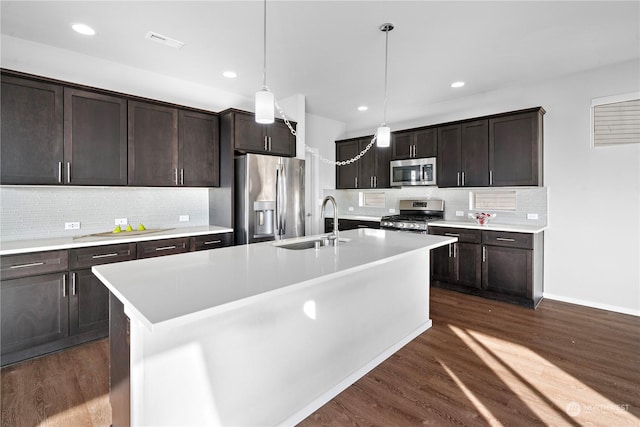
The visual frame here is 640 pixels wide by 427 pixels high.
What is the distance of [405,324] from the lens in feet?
9.19

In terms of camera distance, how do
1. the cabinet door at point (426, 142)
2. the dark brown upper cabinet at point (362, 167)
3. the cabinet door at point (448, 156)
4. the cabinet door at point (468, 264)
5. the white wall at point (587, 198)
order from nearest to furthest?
the white wall at point (587, 198) → the cabinet door at point (468, 264) → the cabinet door at point (448, 156) → the cabinet door at point (426, 142) → the dark brown upper cabinet at point (362, 167)

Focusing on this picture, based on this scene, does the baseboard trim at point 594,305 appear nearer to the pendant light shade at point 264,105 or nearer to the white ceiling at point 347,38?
the white ceiling at point 347,38

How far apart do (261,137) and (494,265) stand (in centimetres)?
340

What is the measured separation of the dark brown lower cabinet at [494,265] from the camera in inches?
144

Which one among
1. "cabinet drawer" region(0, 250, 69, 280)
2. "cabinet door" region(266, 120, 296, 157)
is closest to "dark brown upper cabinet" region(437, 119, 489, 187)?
"cabinet door" region(266, 120, 296, 157)

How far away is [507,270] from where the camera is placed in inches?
149

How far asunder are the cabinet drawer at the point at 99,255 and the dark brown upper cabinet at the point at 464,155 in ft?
13.3

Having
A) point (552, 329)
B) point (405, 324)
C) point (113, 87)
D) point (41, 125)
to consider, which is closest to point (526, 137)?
point (552, 329)

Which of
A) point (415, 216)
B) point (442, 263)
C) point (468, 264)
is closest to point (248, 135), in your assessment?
point (415, 216)

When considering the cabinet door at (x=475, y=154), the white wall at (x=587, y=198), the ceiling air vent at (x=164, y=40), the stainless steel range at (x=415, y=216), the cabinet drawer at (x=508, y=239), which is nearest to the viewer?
the ceiling air vent at (x=164, y=40)

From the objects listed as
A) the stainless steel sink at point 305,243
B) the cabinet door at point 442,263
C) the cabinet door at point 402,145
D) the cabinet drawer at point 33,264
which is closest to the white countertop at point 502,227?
the cabinet door at point 442,263

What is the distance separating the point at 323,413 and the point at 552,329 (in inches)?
100

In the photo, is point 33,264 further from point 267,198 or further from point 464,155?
point 464,155

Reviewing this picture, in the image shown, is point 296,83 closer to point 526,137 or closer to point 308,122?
point 308,122
